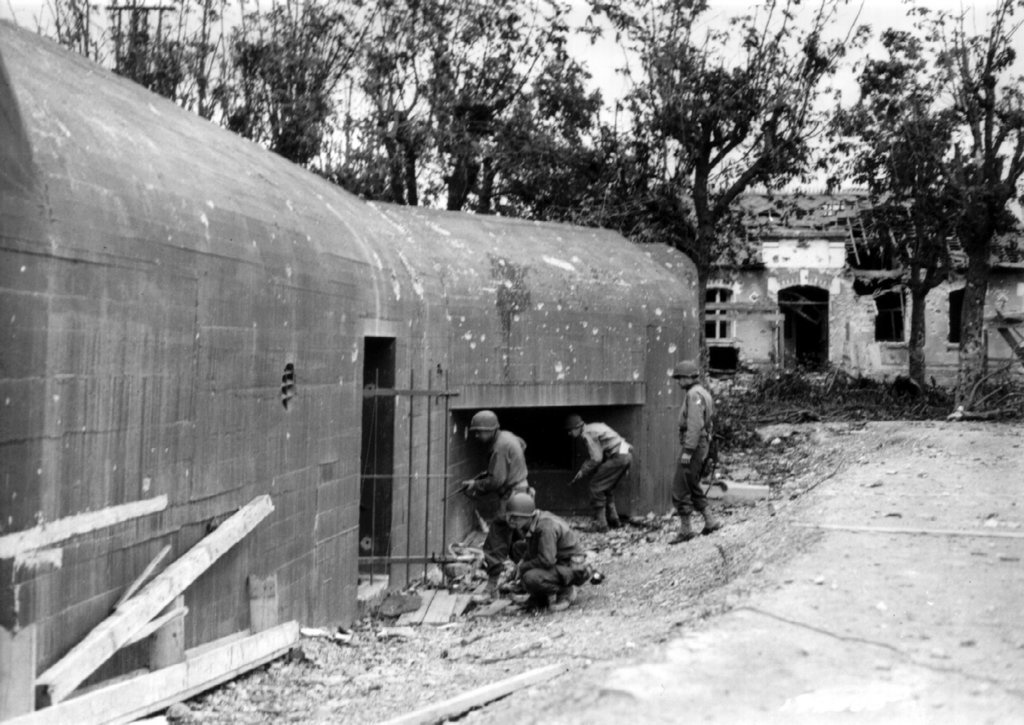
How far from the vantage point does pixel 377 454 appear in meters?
8.34

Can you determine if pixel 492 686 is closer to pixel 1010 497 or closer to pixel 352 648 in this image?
pixel 352 648

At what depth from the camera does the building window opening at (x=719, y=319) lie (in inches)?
1032

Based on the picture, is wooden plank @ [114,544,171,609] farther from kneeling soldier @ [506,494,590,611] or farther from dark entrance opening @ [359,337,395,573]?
dark entrance opening @ [359,337,395,573]

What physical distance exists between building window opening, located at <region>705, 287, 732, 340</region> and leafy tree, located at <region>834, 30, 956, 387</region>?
17.1 ft

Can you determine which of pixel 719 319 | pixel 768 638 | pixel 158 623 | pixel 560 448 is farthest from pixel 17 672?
pixel 719 319

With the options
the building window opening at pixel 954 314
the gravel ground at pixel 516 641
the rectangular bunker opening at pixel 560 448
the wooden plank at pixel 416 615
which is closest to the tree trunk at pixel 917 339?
the building window opening at pixel 954 314

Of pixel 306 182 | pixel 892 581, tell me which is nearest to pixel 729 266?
pixel 306 182

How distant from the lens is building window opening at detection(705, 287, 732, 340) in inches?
1032

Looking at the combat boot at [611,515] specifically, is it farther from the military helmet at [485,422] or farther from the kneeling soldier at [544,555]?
the kneeling soldier at [544,555]

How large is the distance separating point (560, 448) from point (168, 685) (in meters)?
7.46

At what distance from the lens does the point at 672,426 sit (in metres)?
11.8

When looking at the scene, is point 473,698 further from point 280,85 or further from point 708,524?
point 280,85

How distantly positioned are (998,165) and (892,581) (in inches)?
579

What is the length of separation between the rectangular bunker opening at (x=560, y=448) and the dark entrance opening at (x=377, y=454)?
131 inches
